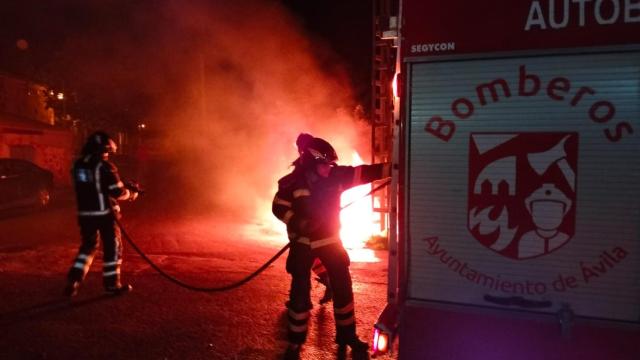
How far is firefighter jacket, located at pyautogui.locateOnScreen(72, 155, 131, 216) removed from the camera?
520 centimetres

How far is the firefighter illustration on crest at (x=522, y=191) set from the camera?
7.98 ft

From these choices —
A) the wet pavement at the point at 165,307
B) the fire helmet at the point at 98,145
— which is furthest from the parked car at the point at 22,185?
the fire helmet at the point at 98,145

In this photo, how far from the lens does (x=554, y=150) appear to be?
2.44 metres

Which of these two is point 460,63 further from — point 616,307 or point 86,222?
point 86,222

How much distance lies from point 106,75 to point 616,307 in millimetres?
17540

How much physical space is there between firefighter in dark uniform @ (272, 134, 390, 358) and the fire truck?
42.4 inches

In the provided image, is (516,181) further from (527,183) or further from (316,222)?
(316,222)

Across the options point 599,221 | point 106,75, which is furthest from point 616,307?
point 106,75

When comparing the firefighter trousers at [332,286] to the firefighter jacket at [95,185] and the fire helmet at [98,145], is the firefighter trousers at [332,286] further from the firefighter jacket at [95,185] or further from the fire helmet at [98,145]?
the fire helmet at [98,145]

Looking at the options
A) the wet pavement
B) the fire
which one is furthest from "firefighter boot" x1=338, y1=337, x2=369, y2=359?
the fire

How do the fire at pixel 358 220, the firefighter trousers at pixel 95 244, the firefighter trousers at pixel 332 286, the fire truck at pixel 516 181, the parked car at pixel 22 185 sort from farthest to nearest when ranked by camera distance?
the parked car at pixel 22 185 → the fire at pixel 358 220 → the firefighter trousers at pixel 95 244 → the firefighter trousers at pixel 332 286 → the fire truck at pixel 516 181

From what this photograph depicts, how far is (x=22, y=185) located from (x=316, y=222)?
437 inches

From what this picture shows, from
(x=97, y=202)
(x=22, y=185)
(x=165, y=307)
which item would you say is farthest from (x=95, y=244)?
(x=22, y=185)

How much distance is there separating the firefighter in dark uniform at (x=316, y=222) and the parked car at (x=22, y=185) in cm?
1047
